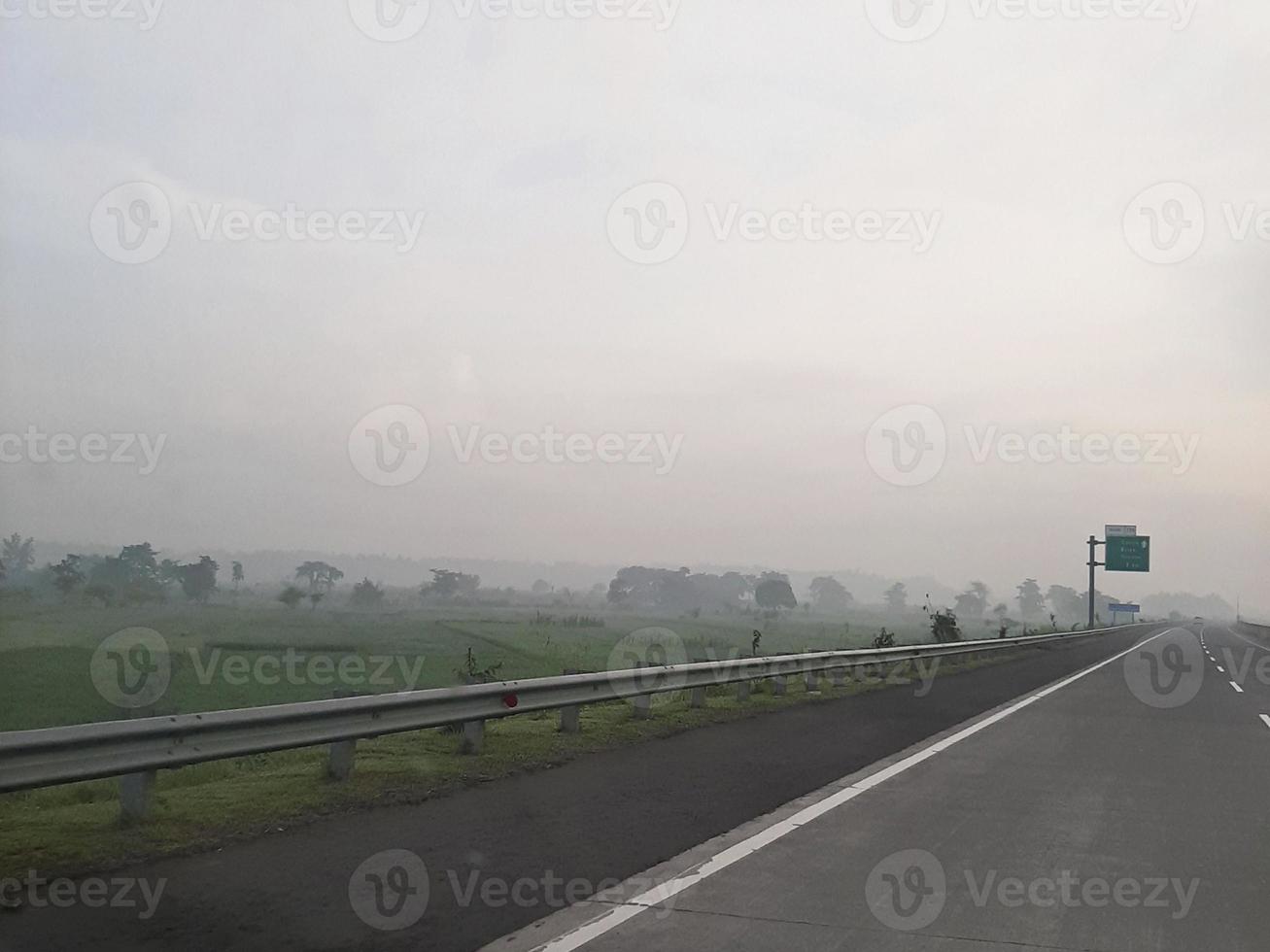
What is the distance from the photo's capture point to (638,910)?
19.9ft

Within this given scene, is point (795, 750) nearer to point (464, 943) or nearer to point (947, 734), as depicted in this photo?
point (947, 734)

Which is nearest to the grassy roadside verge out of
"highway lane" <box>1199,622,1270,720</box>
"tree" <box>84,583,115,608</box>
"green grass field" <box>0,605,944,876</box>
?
"green grass field" <box>0,605,944,876</box>

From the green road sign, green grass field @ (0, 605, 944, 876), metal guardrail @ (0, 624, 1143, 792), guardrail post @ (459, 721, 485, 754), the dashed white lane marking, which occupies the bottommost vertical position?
green grass field @ (0, 605, 944, 876)

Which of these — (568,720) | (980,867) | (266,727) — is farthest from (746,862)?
(568,720)

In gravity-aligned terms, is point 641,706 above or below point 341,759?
above

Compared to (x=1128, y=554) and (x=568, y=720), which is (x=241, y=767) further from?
(x=1128, y=554)

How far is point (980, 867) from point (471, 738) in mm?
5536

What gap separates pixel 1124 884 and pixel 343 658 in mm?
43115

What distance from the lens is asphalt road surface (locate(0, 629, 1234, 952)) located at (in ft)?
18.5

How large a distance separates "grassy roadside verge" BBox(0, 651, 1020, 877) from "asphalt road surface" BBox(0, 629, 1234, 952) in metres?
0.37

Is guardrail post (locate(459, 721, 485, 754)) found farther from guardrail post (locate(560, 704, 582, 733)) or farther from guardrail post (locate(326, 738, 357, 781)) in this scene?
guardrail post (locate(560, 704, 582, 733))

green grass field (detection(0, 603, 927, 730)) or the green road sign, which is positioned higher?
the green road sign

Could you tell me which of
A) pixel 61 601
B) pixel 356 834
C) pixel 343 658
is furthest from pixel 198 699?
pixel 61 601

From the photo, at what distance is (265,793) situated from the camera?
893 centimetres
